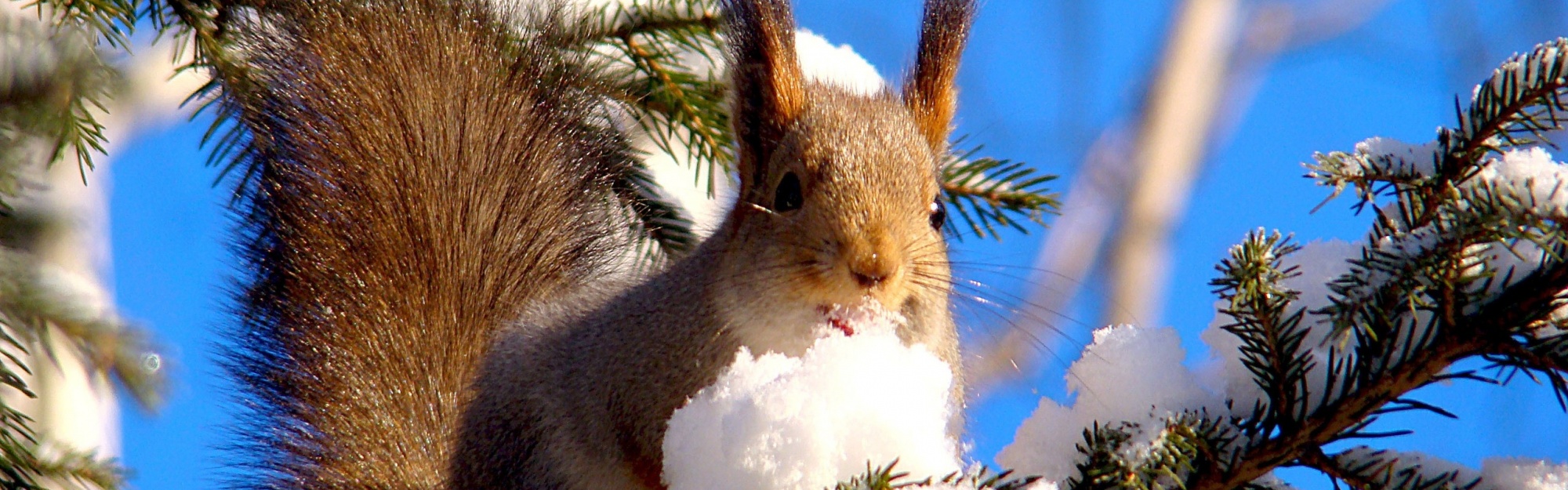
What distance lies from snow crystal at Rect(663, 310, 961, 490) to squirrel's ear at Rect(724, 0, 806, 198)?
418mm

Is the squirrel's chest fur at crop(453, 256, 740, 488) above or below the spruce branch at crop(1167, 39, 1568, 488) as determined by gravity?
below

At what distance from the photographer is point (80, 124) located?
127cm

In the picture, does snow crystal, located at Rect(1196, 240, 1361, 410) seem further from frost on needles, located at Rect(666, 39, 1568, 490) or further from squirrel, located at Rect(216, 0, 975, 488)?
squirrel, located at Rect(216, 0, 975, 488)

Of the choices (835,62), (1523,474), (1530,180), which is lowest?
(1523,474)

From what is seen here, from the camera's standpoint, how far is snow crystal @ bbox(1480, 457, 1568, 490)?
0.77 metres

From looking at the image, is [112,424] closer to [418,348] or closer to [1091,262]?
[418,348]

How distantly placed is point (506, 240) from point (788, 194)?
1.71ft

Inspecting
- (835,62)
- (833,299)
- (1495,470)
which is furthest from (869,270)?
(835,62)

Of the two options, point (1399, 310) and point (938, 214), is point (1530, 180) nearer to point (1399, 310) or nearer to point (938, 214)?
point (1399, 310)

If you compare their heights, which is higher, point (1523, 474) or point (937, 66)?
point (937, 66)

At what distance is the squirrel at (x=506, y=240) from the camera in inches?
49.4

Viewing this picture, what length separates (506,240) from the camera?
163 cm

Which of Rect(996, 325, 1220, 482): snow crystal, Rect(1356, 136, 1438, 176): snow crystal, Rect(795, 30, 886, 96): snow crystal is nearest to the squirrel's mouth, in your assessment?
Rect(996, 325, 1220, 482): snow crystal

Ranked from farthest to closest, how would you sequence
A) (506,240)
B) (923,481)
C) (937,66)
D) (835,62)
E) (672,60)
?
(835,62), (672,60), (506,240), (937,66), (923,481)
